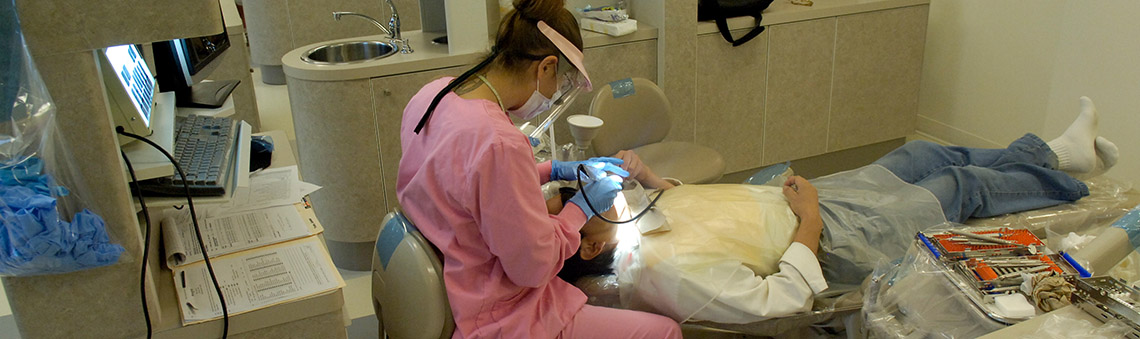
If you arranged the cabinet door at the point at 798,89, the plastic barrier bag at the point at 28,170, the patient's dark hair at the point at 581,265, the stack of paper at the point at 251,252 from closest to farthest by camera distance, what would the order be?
the plastic barrier bag at the point at 28,170 → the stack of paper at the point at 251,252 → the patient's dark hair at the point at 581,265 → the cabinet door at the point at 798,89

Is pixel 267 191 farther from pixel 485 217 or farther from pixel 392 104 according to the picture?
pixel 392 104

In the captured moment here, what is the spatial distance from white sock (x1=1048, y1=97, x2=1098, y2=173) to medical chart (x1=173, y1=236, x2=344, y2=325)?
218 cm


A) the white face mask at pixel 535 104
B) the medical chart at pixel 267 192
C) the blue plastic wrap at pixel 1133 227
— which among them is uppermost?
the white face mask at pixel 535 104

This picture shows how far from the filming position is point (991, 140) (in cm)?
385

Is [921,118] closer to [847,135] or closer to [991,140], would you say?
[991,140]

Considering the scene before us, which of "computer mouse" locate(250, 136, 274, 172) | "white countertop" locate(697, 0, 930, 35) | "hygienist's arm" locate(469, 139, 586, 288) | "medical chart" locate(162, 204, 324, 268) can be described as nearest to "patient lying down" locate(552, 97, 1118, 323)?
"hygienist's arm" locate(469, 139, 586, 288)

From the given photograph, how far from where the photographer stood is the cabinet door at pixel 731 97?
329 centimetres

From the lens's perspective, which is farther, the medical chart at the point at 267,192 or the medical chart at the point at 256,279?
the medical chart at the point at 267,192

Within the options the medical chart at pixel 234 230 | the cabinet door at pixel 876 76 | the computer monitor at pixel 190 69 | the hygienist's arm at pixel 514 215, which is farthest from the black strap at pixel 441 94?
the cabinet door at pixel 876 76

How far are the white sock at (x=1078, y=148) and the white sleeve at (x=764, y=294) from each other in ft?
3.78

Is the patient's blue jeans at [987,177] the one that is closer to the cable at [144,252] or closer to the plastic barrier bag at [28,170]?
the cable at [144,252]

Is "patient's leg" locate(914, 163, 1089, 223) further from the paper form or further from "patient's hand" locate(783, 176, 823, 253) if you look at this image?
the paper form

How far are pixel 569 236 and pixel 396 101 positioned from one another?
4.42ft

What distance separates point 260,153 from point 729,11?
1987 millimetres
